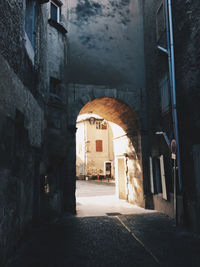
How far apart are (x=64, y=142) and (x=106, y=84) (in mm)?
2733

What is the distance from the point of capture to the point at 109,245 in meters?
4.02

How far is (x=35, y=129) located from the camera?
479cm

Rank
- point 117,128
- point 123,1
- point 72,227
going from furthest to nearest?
1. point 117,128
2. point 123,1
3. point 72,227

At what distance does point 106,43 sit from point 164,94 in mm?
3233

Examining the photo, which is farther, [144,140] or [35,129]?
[144,140]

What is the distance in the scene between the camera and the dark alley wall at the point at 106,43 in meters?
8.00

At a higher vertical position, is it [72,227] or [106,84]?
[106,84]

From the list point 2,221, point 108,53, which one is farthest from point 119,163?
point 2,221

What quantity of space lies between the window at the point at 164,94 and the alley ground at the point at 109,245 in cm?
322

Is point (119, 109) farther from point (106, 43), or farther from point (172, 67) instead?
point (172, 67)

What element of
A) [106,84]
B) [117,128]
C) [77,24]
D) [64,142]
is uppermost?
[77,24]

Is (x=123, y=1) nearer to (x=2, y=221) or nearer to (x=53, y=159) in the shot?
(x=53, y=159)

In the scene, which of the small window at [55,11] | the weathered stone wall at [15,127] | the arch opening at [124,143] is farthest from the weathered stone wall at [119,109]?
the weathered stone wall at [15,127]

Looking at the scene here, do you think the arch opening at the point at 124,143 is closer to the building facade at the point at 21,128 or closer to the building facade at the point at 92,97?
the building facade at the point at 92,97
